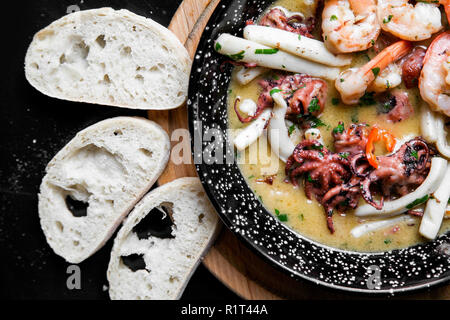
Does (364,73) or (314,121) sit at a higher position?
(364,73)

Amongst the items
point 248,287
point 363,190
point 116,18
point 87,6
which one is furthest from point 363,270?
point 87,6

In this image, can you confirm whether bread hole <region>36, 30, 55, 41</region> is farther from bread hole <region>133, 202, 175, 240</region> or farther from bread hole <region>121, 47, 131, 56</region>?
bread hole <region>133, 202, 175, 240</region>

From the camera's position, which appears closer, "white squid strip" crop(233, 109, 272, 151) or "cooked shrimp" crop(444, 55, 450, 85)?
"cooked shrimp" crop(444, 55, 450, 85)

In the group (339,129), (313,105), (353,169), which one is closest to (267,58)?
(313,105)

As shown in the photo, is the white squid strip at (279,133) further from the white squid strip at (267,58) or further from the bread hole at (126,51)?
the bread hole at (126,51)

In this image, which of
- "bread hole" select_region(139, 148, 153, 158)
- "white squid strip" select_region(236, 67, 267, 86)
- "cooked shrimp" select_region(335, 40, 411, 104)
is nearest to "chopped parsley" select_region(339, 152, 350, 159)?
"cooked shrimp" select_region(335, 40, 411, 104)

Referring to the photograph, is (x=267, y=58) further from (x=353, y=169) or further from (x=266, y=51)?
(x=353, y=169)
